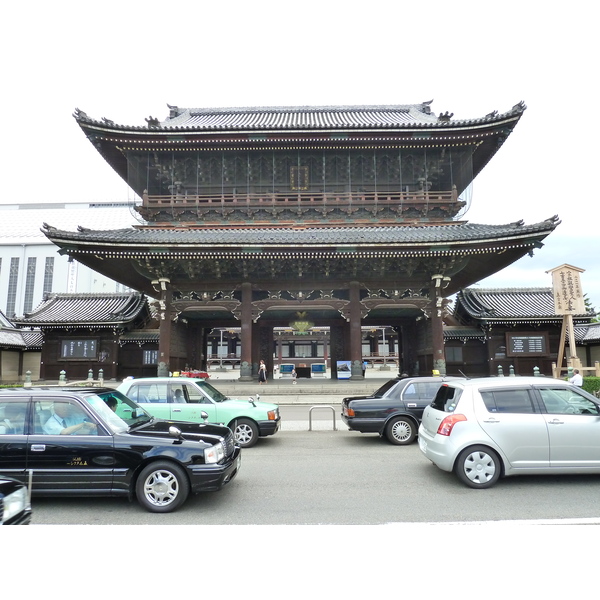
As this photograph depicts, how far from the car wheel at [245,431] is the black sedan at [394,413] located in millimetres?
2189

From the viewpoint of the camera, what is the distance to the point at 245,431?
9.50m

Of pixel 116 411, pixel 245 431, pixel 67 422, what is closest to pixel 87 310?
pixel 245 431

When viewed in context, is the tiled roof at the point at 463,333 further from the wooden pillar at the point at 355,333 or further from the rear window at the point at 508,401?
the rear window at the point at 508,401

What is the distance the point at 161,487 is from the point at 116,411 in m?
1.46

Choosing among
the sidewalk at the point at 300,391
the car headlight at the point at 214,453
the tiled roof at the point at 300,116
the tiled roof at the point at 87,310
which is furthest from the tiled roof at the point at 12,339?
the car headlight at the point at 214,453

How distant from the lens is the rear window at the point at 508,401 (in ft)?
21.1

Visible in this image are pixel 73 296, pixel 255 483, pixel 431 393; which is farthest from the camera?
pixel 73 296

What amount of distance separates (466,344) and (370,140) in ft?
39.0

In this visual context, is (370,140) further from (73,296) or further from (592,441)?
(73,296)

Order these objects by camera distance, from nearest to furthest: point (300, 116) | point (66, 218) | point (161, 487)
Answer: point (161, 487)
point (300, 116)
point (66, 218)

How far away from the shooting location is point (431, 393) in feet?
32.3

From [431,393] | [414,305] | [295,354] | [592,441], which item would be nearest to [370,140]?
[414,305]

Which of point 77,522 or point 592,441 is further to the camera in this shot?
point 592,441

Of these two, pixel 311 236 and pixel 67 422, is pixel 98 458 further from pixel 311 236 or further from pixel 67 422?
pixel 311 236
